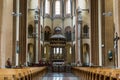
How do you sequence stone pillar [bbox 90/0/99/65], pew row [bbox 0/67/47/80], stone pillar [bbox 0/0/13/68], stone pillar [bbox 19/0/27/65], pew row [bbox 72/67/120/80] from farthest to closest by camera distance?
stone pillar [bbox 90/0/99/65], stone pillar [bbox 19/0/27/65], stone pillar [bbox 0/0/13/68], pew row [bbox 72/67/120/80], pew row [bbox 0/67/47/80]

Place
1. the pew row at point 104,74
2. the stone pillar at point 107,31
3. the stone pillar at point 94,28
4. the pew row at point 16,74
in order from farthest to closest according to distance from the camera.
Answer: the stone pillar at point 94,28 < the stone pillar at point 107,31 < the pew row at point 104,74 < the pew row at point 16,74

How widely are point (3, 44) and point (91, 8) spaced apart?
15662 mm

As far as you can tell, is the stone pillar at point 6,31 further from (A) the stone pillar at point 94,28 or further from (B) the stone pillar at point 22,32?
(A) the stone pillar at point 94,28

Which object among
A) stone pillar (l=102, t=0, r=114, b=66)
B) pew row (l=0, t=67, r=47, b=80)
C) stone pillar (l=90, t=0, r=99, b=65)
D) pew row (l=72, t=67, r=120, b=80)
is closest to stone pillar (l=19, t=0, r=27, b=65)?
stone pillar (l=90, t=0, r=99, b=65)

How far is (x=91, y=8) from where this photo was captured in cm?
3491

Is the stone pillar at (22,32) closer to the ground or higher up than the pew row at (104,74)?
higher up

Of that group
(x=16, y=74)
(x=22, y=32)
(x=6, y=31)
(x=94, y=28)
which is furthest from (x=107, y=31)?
(x=16, y=74)

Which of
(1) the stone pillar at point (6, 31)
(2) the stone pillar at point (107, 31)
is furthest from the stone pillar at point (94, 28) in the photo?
(1) the stone pillar at point (6, 31)

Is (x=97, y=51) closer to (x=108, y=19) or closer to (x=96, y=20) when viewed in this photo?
(x=96, y=20)

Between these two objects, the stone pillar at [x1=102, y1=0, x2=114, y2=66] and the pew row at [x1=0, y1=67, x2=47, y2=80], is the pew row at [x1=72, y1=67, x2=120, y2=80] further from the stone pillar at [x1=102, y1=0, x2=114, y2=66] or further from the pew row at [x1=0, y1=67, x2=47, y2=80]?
the stone pillar at [x1=102, y1=0, x2=114, y2=66]

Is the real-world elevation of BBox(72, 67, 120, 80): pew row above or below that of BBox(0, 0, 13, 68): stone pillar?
below

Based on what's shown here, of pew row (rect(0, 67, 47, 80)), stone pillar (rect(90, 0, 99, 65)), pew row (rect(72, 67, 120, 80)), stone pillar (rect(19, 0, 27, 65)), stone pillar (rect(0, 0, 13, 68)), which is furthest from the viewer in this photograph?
stone pillar (rect(90, 0, 99, 65))

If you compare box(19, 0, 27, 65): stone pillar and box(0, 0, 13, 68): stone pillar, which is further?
box(19, 0, 27, 65): stone pillar

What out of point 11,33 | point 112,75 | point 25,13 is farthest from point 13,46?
point 112,75
